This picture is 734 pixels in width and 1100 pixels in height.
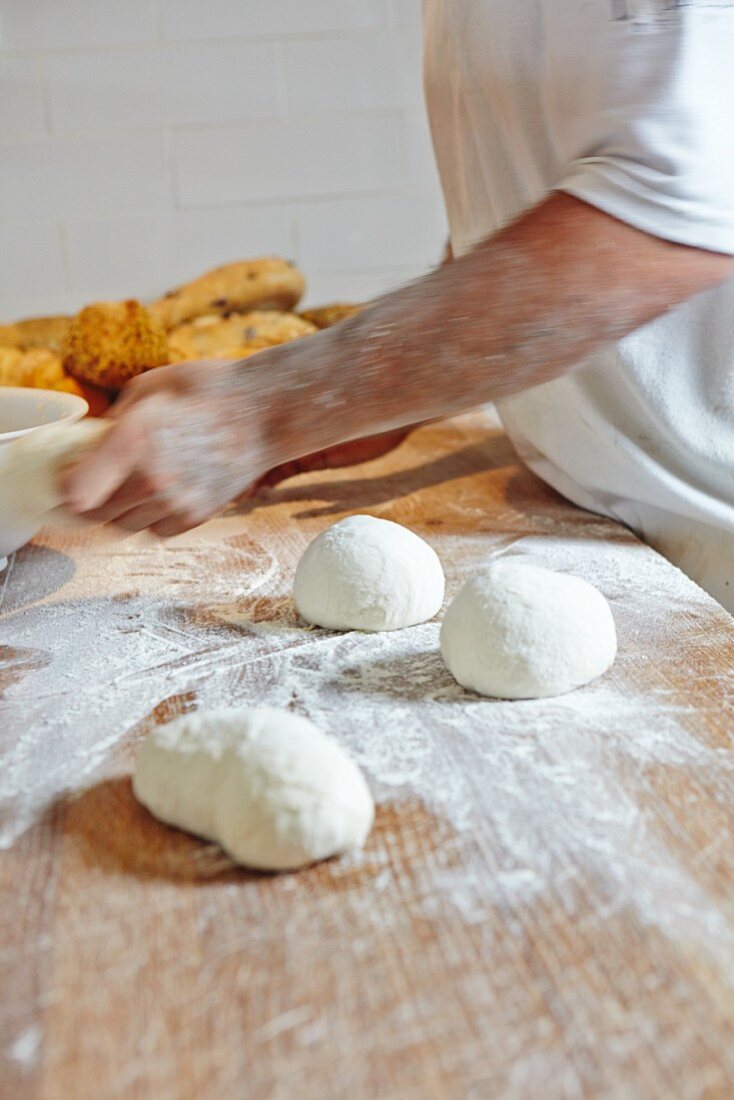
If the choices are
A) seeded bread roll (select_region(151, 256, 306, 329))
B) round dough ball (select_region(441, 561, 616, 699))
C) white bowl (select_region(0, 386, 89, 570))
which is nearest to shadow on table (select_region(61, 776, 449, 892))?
round dough ball (select_region(441, 561, 616, 699))

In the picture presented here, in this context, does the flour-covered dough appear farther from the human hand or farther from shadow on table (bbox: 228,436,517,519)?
shadow on table (bbox: 228,436,517,519)

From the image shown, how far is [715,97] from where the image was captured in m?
0.87

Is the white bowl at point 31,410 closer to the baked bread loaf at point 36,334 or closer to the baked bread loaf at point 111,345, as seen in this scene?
the baked bread loaf at point 111,345

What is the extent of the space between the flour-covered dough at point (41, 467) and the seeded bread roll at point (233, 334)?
83 centimetres

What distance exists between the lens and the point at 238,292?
1847mm

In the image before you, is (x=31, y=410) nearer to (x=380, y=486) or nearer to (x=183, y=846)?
→ (x=380, y=486)

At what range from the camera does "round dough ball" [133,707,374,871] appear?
24.3 inches

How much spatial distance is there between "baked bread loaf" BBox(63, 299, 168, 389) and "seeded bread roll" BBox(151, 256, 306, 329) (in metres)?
0.27

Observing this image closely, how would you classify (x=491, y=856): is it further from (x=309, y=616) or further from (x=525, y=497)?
(x=525, y=497)

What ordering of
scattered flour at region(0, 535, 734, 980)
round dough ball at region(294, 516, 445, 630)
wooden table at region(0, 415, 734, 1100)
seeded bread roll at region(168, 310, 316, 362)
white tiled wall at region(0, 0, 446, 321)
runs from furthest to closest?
white tiled wall at region(0, 0, 446, 321) < seeded bread roll at region(168, 310, 316, 362) < round dough ball at region(294, 516, 445, 630) < scattered flour at region(0, 535, 734, 980) < wooden table at region(0, 415, 734, 1100)

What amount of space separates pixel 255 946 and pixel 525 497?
86 centimetres

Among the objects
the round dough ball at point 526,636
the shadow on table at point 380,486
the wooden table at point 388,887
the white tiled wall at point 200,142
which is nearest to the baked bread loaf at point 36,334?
the white tiled wall at point 200,142

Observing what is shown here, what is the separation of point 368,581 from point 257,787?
32 cm

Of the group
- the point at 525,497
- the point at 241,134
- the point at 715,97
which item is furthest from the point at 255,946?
the point at 241,134
